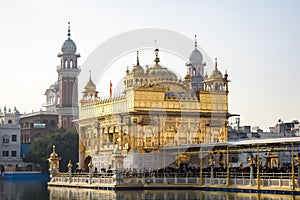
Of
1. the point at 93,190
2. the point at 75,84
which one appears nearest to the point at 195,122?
the point at 93,190

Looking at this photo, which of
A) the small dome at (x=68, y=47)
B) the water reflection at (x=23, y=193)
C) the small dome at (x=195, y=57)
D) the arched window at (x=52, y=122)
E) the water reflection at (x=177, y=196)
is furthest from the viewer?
the arched window at (x=52, y=122)

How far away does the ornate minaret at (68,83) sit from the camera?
8681 cm

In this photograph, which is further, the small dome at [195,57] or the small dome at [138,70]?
the small dome at [195,57]

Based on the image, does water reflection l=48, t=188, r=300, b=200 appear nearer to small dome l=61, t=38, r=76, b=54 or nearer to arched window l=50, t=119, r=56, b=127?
small dome l=61, t=38, r=76, b=54

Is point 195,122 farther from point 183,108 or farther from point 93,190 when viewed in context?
point 93,190

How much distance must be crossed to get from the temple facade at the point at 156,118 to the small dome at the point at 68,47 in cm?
3529

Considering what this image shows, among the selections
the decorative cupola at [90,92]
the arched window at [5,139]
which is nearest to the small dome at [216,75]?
the decorative cupola at [90,92]

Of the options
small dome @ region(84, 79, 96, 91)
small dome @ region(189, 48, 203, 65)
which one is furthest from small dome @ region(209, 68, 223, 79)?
small dome @ region(189, 48, 203, 65)

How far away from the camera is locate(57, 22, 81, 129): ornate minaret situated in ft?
285

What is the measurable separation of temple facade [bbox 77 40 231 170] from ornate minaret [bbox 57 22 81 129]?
109ft

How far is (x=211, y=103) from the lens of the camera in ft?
164

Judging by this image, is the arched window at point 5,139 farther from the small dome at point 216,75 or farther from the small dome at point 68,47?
the small dome at point 216,75

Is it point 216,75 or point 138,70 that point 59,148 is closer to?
point 138,70

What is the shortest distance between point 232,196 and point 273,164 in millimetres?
12969
